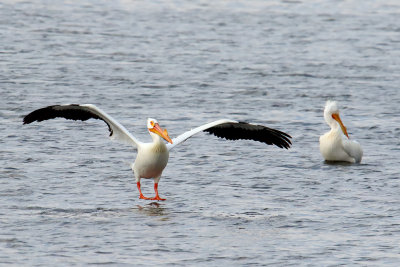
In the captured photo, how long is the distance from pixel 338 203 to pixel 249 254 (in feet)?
7.88

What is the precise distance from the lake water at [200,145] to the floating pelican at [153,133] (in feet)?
1.42

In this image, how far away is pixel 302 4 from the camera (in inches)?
1374

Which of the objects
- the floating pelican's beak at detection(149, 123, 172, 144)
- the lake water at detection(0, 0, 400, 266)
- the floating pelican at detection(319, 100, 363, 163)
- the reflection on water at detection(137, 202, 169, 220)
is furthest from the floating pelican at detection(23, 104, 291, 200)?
the floating pelican at detection(319, 100, 363, 163)

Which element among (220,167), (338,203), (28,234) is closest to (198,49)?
(220,167)

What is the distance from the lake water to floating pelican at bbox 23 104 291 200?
1.42ft

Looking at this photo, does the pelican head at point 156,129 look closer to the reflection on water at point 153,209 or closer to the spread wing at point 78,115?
the spread wing at point 78,115

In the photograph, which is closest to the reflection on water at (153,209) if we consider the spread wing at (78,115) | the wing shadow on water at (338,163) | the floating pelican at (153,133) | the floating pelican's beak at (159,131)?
the floating pelican at (153,133)

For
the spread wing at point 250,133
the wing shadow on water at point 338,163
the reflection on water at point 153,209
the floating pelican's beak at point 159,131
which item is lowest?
the reflection on water at point 153,209

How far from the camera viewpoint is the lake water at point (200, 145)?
31.1 ft

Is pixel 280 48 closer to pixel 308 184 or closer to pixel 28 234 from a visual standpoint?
pixel 308 184

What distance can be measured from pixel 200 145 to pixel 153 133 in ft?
10.5

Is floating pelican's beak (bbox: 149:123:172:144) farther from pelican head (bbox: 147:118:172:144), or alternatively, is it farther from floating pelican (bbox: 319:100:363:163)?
floating pelican (bbox: 319:100:363:163)

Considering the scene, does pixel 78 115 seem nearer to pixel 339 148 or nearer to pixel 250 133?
pixel 250 133

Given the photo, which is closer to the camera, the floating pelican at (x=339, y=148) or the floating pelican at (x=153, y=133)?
the floating pelican at (x=153, y=133)
